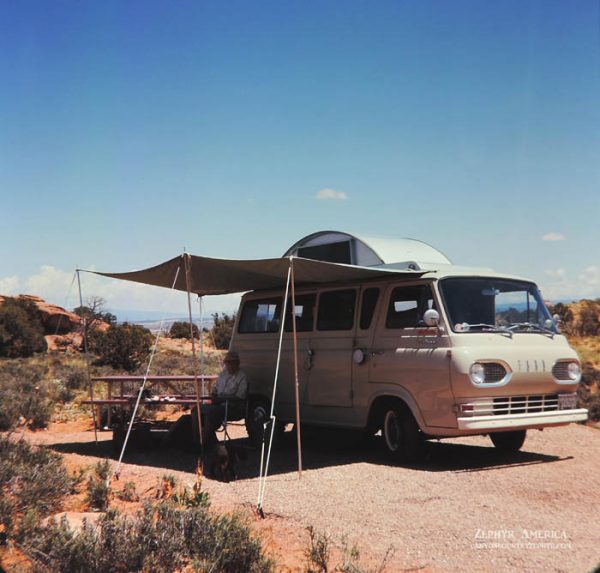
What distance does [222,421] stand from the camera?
979cm

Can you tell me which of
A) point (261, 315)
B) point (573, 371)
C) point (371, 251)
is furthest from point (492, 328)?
point (261, 315)

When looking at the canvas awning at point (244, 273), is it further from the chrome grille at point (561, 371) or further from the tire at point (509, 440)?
the tire at point (509, 440)

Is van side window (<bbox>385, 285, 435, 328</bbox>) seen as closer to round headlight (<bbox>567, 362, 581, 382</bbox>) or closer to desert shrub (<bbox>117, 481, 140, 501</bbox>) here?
round headlight (<bbox>567, 362, 581, 382</bbox>)

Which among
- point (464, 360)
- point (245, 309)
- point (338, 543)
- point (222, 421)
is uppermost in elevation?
point (245, 309)

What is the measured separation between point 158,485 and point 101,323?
91.8ft

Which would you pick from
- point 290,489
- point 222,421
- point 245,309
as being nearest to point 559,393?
point 290,489

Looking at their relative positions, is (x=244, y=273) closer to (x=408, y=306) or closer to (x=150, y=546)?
(x=408, y=306)

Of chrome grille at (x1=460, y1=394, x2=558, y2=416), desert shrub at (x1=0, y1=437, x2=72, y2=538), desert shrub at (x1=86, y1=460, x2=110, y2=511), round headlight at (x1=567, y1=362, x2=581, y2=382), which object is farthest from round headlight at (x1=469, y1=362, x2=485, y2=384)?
desert shrub at (x1=0, y1=437, x2=72, y2=538)

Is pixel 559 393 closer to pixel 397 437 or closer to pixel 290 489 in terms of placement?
pixel 397 437

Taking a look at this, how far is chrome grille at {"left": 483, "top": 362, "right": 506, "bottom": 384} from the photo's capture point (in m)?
8.26

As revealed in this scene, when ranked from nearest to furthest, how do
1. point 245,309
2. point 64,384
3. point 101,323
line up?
point 245,309 → point 64,384 → point 101,323

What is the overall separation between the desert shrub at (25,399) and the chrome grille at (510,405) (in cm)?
824

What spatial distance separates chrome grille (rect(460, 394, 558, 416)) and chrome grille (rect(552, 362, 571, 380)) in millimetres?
242

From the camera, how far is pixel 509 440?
9.81m
